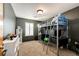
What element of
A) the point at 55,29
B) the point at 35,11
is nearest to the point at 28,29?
the point at 35,11

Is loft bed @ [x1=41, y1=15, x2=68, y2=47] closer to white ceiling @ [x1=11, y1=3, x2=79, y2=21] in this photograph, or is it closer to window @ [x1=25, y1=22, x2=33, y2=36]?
white ceiling @ [x1=11, y1=3, x2=79, y2=21]

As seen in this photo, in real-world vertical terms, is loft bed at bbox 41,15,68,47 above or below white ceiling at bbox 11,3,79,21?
below

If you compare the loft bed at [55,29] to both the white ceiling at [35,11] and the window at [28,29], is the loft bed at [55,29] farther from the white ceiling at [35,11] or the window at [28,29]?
the window at [28,29]

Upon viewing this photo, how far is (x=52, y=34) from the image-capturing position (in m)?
2.40

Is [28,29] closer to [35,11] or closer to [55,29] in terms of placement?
[35,11]

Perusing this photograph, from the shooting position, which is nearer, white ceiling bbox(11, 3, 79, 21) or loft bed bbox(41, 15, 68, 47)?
white ceiling bbox(11, 3, 79, 21)

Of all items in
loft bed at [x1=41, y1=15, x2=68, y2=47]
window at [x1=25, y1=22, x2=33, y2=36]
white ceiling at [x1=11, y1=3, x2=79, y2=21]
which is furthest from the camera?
loft bed at [x1=41, y1=15, x2=68, y2=47]

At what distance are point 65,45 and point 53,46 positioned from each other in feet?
1.07

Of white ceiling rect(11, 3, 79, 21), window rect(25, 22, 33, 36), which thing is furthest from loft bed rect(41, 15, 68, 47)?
window rect(25, 22, 33, 36)

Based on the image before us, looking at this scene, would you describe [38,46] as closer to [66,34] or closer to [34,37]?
[34,37]

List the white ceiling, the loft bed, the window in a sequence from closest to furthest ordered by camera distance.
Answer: the white ceiling, the window, the loft bed

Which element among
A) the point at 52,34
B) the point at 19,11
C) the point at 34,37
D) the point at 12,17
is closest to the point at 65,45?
the point at 52,34

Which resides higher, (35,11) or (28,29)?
(35,11)

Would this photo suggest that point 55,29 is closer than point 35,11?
No
